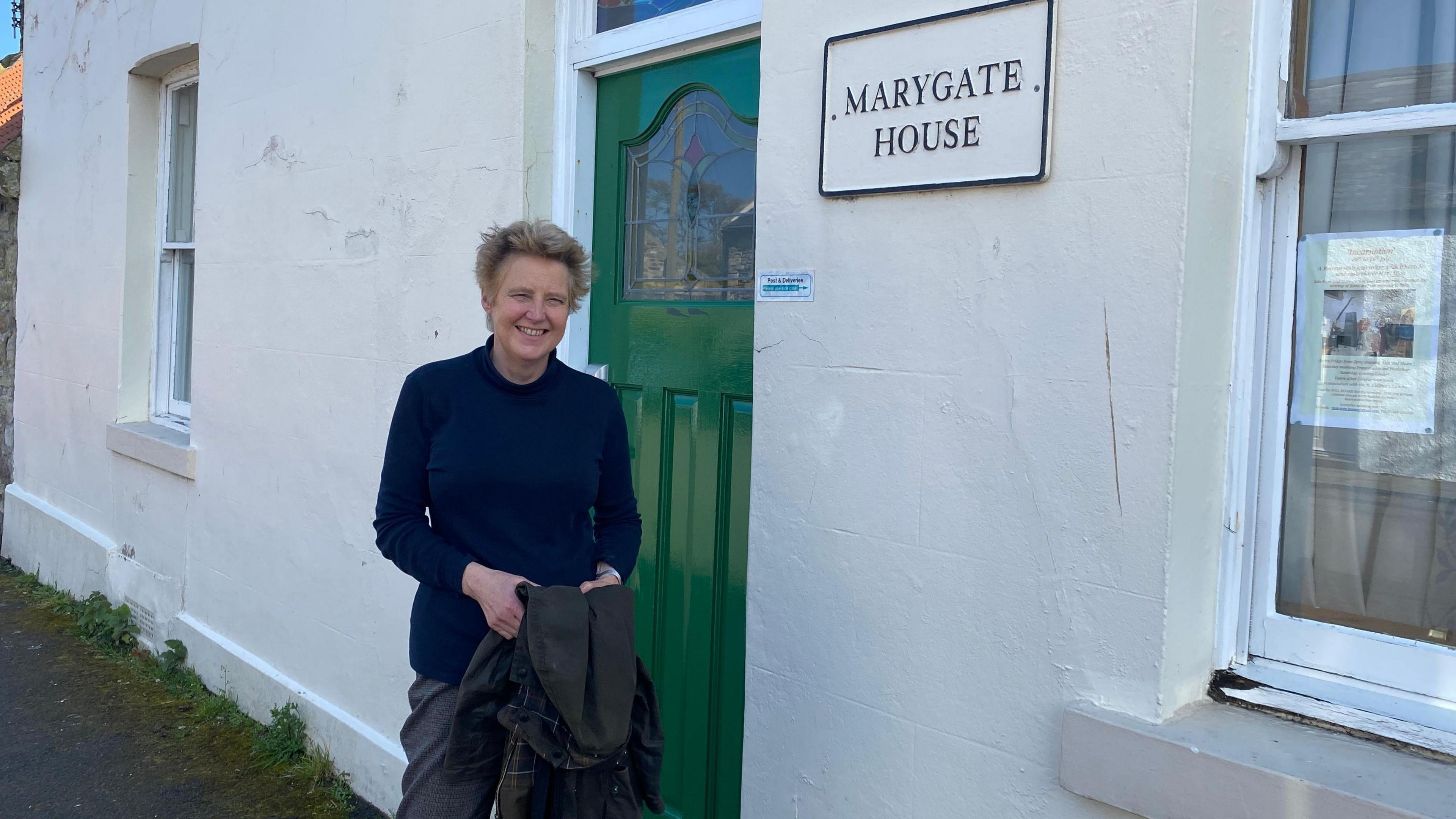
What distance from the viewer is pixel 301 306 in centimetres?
463

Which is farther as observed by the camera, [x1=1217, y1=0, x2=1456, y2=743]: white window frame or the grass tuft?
the grass tuft

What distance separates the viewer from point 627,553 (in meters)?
2.60

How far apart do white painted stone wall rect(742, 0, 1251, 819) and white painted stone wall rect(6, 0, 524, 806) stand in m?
1.36

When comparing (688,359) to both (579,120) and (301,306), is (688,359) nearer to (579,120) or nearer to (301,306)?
(579,120)

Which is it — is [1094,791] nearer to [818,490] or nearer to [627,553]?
[818,490]

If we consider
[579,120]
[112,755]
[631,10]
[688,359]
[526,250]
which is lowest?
[112,755]

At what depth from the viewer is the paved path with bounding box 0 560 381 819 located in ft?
13.9

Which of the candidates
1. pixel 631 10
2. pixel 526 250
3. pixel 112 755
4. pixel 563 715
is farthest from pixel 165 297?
pixel 563 715

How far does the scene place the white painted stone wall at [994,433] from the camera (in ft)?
6.84

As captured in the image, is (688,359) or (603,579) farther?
(688,359)

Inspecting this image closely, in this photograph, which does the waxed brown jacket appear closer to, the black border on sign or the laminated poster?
the black border on sign

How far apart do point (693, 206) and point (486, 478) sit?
1.31 m

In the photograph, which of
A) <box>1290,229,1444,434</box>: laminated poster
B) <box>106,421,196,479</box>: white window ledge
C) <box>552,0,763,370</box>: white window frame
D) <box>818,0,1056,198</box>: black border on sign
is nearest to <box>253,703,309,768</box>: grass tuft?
<box>106,421,196,479</box>: white window ledge

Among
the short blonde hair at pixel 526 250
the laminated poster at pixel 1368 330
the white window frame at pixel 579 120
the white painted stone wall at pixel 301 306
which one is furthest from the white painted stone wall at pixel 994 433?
the white painted stone wall at pixel 301 306
